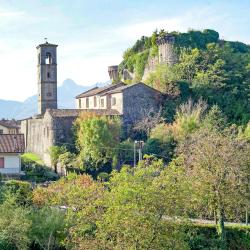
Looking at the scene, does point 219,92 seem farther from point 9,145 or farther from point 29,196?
point 29,196

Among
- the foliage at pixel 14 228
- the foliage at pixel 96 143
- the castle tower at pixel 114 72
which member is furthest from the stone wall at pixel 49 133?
the foliage at pixel 14 228

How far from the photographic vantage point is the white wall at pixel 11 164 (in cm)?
5166

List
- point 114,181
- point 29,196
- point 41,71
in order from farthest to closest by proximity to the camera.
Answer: point 41,71, point 29,196, point 114,181

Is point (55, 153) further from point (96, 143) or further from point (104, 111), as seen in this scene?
point (104, 111)

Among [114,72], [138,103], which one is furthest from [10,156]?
[114,72]

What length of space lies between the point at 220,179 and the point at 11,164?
2144cm

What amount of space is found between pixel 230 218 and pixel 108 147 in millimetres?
20486

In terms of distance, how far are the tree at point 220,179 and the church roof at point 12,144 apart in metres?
18.7

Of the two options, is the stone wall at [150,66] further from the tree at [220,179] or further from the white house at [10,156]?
the tree at [220,179]

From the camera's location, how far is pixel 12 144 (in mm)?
52500

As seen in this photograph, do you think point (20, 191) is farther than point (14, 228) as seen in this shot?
Yes

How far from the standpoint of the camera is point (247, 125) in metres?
60.0

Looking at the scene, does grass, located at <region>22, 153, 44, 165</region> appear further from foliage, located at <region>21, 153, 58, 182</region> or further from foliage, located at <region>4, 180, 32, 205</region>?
foliage, located at <region>4, 180, 32, 205</region>

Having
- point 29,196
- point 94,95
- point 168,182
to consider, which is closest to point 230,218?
point 168,182
